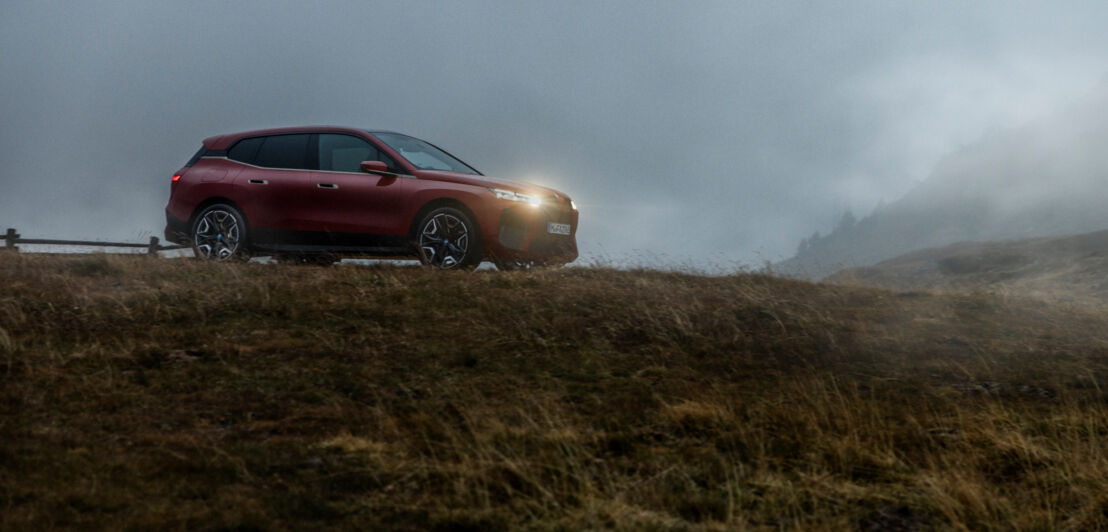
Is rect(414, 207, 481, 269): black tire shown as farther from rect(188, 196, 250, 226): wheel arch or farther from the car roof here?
rect(188, 196, 250, 226): wheel arch

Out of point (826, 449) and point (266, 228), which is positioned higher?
point (266, 228)

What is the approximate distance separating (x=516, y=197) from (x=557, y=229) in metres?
0.67

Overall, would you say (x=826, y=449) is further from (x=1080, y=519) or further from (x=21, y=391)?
(x=21, y=391)

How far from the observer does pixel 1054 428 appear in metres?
4.73

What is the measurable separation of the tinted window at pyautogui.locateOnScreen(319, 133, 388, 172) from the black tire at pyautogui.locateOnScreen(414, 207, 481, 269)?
43.3 inches

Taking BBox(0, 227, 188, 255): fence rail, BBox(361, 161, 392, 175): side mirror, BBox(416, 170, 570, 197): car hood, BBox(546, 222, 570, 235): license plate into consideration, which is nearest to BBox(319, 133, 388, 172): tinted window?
BBox(361, 161, 392, 175): side mirror

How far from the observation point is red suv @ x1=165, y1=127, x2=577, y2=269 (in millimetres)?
8562

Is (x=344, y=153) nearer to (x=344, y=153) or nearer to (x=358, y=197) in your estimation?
(x=344, y=153)

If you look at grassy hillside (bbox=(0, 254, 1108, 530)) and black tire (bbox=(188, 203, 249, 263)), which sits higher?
black tire (bbox=(188, 203, 249, 263))

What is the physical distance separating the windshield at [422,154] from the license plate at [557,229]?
1326 millimetres

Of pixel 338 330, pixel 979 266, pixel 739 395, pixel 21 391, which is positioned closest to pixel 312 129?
pixel 338 330

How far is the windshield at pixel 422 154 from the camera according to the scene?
9062 mm

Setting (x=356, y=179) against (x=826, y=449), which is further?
(x=356, y=179)

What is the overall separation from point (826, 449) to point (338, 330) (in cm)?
401
